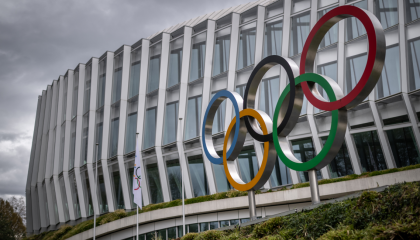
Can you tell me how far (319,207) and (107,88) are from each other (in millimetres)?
28308

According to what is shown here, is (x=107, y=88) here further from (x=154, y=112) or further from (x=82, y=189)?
(x=82, y=189)

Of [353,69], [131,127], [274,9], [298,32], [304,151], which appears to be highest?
[274,9]

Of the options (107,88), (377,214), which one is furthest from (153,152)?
(377,214)

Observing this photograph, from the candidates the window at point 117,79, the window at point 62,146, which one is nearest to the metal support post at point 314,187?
the window at point 117,79

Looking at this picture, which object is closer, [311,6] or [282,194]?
[282,194]

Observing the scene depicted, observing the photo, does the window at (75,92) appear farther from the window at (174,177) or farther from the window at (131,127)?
the window at (174,177)

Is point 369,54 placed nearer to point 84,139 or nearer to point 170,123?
point 170,123

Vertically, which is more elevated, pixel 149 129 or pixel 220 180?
pixel 149 129

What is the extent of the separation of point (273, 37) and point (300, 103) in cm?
1663

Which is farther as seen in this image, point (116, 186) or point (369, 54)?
point (116, 186)

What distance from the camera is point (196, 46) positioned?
3300 cm

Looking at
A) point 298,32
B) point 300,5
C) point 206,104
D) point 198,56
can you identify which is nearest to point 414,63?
point 298,32

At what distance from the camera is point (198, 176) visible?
101 feet

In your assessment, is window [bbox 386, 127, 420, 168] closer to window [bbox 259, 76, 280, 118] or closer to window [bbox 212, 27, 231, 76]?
window [bbox 259, 76, 280, 118]
